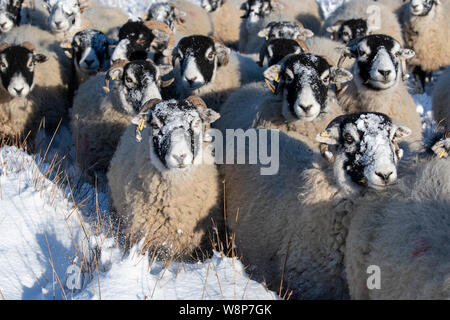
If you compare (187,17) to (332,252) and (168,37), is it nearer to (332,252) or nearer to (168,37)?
(168,37)

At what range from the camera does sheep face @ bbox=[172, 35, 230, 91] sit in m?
5.20

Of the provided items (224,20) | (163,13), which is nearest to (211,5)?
(224,20)

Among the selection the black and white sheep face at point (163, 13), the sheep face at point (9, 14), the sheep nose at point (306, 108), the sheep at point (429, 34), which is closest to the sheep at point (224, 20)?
the black and white sheep face at point (163, 13)

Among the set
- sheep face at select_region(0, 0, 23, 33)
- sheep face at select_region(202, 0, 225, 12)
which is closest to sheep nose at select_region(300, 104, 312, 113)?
sheep face at select_region(0, 0, 23, 33)

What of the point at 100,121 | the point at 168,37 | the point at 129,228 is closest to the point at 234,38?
the point at 168,37

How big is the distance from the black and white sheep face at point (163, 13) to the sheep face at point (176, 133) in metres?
4.24

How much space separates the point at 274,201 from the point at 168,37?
3.05 metres

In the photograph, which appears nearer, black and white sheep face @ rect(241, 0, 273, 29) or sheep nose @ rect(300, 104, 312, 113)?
sheep nose @ rect(300, 104, 312, 113)

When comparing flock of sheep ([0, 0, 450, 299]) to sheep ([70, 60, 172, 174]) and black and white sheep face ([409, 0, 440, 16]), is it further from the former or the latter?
black and white sheep face ([409, 0, 440, 16])

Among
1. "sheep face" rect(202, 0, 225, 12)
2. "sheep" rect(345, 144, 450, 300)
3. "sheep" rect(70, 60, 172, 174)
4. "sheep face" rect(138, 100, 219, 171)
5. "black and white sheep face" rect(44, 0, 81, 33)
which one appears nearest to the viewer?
"sheep" rect(345, 144, 450, 300)

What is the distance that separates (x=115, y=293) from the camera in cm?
276

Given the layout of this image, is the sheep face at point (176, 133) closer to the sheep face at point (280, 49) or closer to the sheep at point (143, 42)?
the sheep face at point (280, 49)

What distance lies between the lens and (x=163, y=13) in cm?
773

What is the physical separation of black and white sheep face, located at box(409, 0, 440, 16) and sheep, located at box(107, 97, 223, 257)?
5037mm
